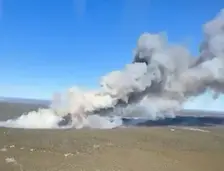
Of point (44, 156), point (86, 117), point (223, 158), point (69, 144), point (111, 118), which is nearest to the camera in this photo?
point (44, 156)

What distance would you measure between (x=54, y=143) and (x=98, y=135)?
11704 millimetres

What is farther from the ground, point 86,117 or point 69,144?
point 86,117

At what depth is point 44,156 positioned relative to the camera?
47.5 meters

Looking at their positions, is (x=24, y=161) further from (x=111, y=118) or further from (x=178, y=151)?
(x=111, y=118)

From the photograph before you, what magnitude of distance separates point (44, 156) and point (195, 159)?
61.6ft

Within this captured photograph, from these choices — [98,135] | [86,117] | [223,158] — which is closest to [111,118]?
[86,117]

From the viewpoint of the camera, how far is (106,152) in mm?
50969

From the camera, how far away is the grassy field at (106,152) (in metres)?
42.8

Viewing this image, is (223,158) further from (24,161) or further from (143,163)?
(24,161)

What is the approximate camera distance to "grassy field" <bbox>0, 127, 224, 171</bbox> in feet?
140

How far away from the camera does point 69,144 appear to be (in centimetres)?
5788

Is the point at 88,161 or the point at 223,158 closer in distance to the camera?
the point at 88,161

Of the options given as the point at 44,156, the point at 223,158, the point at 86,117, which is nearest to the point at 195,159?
the point at 223,158

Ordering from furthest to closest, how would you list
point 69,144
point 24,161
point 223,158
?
point 69,144 < point 223,158 < point 24,161
